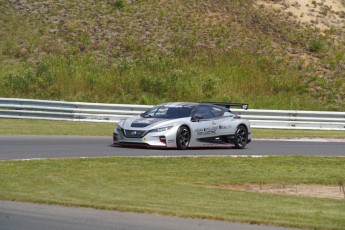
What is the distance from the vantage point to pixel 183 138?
2262 cm

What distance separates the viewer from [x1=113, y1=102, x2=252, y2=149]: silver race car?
22203mm

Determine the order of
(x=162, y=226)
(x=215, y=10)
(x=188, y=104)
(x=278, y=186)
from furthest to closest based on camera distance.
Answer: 1. (x=215, y=10)
2. (x=188, y=104)
3. (x=278, y=186)
4. (x=162, y=226)

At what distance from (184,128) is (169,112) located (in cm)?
A: 87

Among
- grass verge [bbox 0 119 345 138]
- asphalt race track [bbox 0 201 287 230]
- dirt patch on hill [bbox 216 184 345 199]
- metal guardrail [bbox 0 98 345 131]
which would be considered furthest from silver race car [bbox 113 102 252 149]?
metal guardrail [bbox 0 98 345 131]

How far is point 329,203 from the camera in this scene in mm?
14188

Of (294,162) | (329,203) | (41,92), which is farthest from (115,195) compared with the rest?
(41,92)

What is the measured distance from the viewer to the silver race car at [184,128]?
22203mm

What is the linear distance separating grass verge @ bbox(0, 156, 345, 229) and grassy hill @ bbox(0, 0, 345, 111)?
21.9 m

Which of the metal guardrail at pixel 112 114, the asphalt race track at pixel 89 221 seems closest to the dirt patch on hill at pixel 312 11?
the metal guardrail at pixel 112 114

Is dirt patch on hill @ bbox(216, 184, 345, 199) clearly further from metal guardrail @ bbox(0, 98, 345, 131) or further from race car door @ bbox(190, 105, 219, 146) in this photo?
metal guardrail @ bbox(0, 98, 345, 131)

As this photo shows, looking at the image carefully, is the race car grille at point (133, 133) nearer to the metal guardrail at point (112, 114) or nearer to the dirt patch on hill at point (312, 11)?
the metal guardrail at point (112, 114)

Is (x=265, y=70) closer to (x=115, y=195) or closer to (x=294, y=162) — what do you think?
(x=294, y=162)

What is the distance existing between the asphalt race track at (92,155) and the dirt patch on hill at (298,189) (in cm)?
467

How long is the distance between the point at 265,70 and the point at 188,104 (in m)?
23.4
